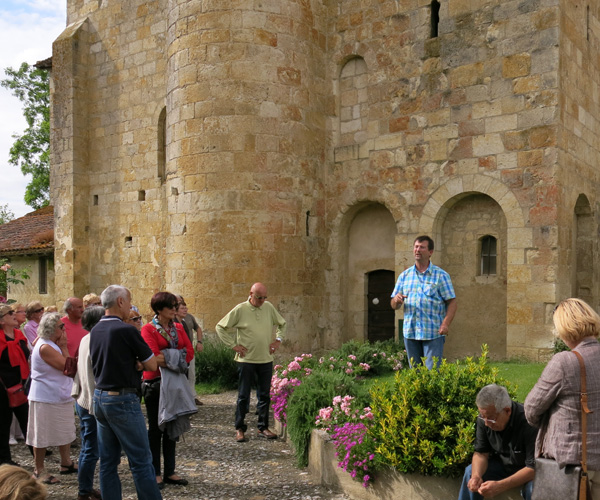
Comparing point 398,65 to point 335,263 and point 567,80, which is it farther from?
point 335,263

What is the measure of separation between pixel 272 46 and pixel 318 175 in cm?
251

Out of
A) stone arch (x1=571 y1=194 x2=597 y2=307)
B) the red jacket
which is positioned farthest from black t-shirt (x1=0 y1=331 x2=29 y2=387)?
stone arch (x1=571 y1=194 x2=597 y2=307)

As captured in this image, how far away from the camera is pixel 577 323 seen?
3555mm

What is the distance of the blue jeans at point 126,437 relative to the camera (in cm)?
471

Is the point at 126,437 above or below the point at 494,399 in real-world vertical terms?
below

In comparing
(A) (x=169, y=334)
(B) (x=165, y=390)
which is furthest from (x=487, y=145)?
(B) (x=165, y=390)

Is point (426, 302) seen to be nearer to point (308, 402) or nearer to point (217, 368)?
point (308, 402)

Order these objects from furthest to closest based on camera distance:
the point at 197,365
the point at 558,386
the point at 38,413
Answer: the point at 197,365 < the point at 38,413 < the point at 558,386

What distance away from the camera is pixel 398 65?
38.3 ft

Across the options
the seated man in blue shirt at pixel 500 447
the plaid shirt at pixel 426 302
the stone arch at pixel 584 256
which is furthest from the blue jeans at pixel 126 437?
the stone arch at pixel 584 256

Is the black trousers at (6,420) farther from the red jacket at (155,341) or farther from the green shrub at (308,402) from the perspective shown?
the green shrub at (308,402)

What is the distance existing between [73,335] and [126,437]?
2.14 m

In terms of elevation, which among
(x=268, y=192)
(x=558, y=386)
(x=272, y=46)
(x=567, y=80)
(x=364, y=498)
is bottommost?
(x=364, y=498)

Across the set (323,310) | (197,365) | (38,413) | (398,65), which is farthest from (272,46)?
(38,413)
